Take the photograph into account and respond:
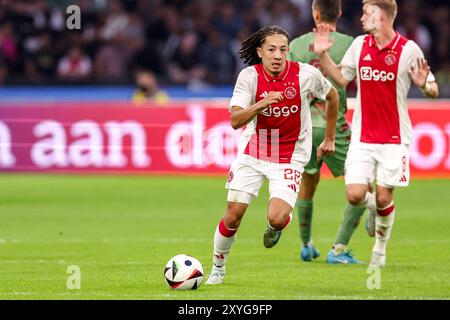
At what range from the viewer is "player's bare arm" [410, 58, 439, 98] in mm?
10289

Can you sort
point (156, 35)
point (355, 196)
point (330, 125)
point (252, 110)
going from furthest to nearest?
point (156, 35) → point (355, 196) → point (330, 125) → point (252, 110)

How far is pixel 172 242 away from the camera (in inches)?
510

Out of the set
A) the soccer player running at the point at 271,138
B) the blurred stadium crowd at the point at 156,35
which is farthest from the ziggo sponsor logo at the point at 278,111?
the blurred stadium crowd at the point at 156,35

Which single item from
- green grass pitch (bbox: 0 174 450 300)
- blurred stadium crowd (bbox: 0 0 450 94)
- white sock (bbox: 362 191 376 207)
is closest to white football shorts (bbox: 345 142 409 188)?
white sock (bbox: 362 191 376 207)

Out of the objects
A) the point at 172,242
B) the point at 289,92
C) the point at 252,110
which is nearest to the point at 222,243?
the point at 252,110

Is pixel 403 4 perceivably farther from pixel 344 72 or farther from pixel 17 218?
pixel 344 72

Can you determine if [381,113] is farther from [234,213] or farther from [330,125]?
[234,213]

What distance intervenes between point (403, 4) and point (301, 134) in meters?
16.0

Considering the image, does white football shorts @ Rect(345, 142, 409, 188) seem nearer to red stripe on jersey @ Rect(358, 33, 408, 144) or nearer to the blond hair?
red stripe on jersey @ Rect(358, 33, 408, 144)

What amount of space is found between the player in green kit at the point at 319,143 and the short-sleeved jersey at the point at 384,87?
2.30 ft

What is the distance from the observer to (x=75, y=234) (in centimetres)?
1373

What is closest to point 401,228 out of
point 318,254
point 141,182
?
point 318,254

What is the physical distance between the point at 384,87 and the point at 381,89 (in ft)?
0.10

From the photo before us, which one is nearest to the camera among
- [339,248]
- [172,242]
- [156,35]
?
[339,248]
